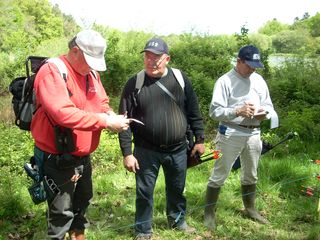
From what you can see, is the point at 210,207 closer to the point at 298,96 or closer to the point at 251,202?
the point at 251,202

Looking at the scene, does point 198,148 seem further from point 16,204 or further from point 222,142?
point 16,204

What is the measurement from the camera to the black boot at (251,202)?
167 inches

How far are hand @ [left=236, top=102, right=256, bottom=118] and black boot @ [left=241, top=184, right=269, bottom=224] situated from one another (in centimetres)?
107

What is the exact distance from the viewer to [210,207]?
4148 mm

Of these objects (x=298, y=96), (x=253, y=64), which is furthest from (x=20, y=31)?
→ (x=253, y=64)

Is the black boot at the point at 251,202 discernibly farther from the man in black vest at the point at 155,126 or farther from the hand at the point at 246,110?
the hand at the point at 246,110

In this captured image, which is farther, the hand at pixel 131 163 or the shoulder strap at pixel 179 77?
the shoulder strap at pixel 179 77

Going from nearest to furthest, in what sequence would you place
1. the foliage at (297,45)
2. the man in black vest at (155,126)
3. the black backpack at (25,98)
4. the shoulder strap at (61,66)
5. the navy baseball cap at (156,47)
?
1. the shoulder strap at (61,66)
2. the black backpack at (25,98)
3. the navy baseball cap at (156,47)
4. the man in black vest at (155,126)
5. the foliage at (297,45)

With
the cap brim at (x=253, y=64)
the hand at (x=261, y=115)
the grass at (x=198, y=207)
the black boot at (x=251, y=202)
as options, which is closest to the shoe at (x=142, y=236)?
the grass at (x=198, y=207)

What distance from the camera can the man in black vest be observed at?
3445 millimetres

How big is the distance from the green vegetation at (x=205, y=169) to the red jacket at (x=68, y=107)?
144 cm

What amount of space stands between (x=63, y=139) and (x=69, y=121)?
238mm

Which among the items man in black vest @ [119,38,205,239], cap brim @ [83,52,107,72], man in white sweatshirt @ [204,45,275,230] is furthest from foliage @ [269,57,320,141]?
cap brim @ [83,52,107,72]

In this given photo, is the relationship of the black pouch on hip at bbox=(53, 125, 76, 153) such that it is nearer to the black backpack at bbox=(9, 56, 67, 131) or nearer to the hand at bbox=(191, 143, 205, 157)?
→ the black backpack at bbox=(9, 56, 67, 131)
